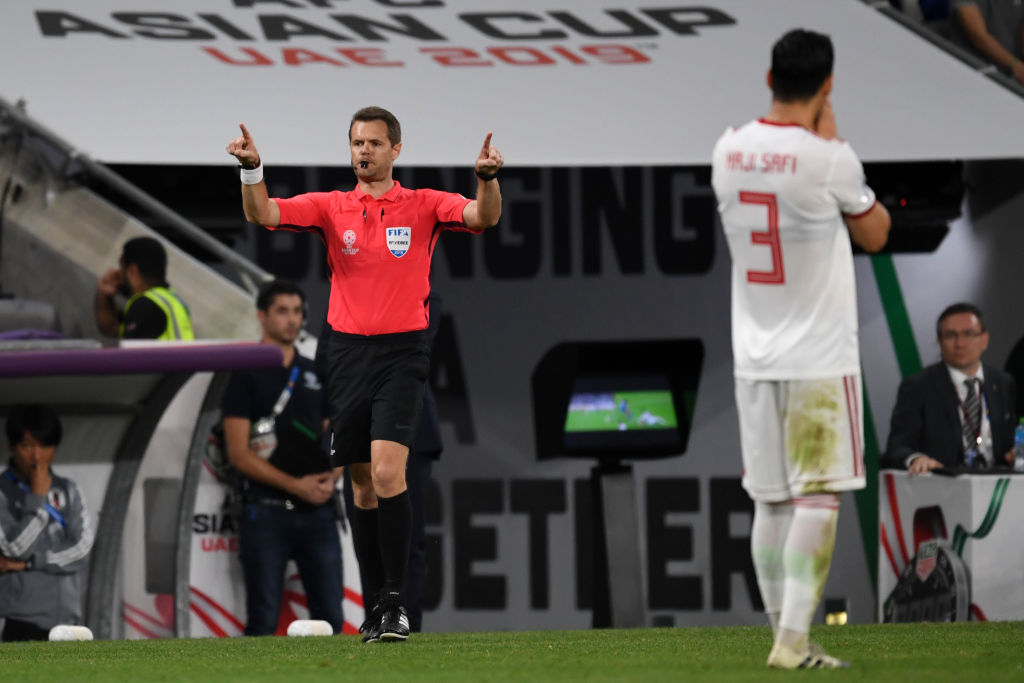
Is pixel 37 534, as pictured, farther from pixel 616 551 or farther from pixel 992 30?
pixel 992 30

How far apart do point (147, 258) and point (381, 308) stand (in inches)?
103

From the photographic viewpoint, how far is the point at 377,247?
18.7 feet

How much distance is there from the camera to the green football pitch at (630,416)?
840cm

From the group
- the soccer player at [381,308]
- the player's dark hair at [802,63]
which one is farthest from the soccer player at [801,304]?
the soccer player at [381,308]

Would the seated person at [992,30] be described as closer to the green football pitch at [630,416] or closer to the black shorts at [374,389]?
the green football pitch at [630,416]

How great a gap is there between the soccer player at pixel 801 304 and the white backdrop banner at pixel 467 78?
3141 mm

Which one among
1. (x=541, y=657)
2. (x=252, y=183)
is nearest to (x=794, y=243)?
(x=541, y=657)

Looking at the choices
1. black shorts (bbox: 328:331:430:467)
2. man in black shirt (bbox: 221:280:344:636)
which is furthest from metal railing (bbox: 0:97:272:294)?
black shorts (bbox: 328:331:430:467)

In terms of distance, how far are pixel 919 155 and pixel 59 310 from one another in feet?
Result: 13.8

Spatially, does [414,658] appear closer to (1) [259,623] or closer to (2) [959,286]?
(1) [259,623]

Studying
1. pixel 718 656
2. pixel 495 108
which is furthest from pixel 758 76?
pixel 718 656

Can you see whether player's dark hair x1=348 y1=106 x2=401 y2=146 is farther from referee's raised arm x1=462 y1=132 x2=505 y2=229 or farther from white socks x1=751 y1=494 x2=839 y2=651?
white socks x1=751 y1=494 x2=839 y2=651

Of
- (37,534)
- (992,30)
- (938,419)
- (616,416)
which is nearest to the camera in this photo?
(37,534)

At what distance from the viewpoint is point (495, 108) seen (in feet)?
26.0
